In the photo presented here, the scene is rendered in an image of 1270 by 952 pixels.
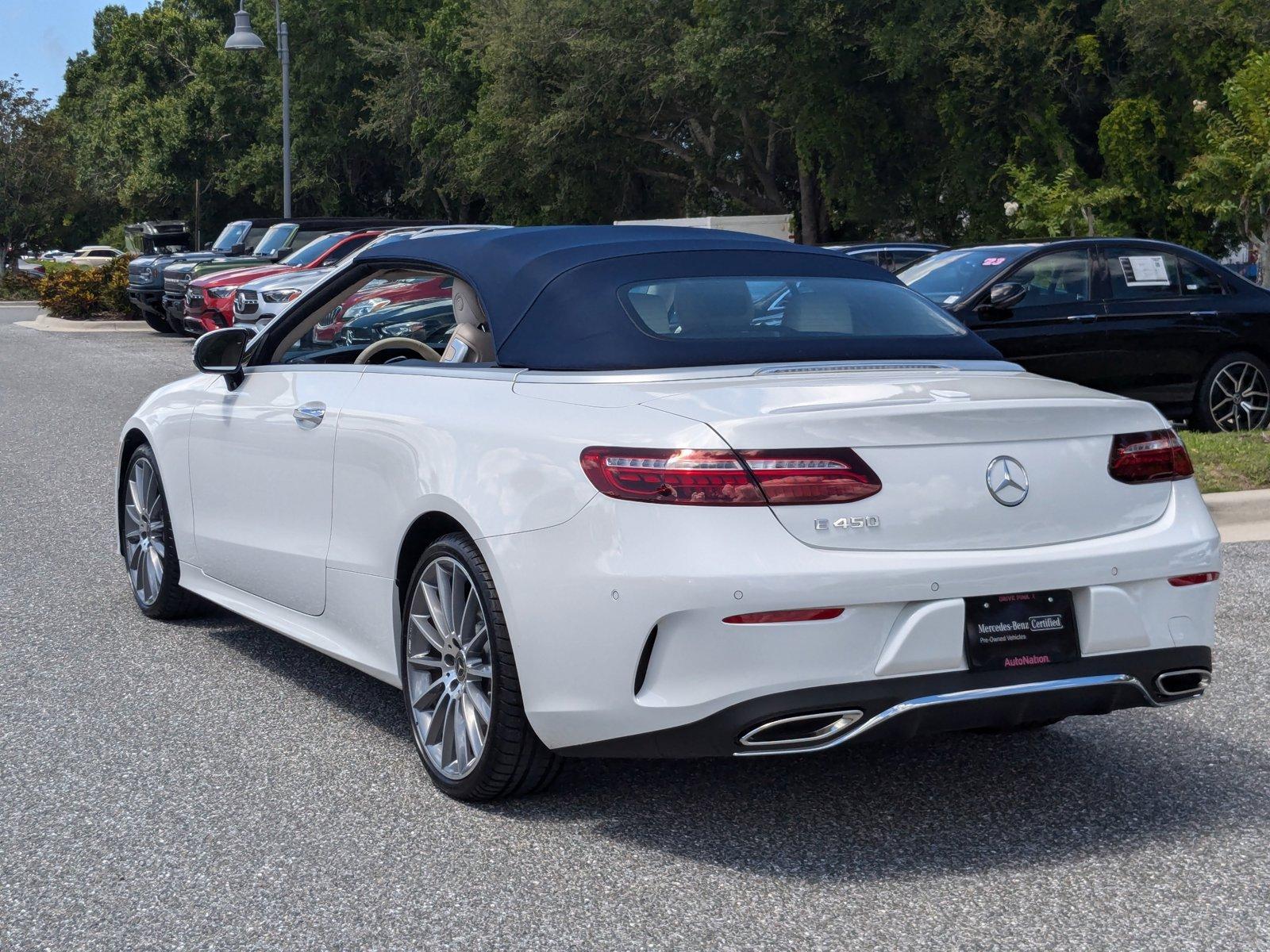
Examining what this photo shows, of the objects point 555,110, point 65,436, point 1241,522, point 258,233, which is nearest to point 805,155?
point 555,110

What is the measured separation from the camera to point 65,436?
14133 mm

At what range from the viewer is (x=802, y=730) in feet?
12.6

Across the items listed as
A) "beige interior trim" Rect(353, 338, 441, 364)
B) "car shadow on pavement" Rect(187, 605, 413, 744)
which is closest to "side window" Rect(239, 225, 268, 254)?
"car shadow on pavement" Rect(187, 605, 413, 744)

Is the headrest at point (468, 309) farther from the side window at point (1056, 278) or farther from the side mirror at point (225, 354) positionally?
the side window at point (1056, 278)

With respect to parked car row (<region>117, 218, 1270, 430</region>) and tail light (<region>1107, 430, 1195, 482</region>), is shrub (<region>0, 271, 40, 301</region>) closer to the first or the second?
parked car row (<region>117, 218, 1270, 430</region>)

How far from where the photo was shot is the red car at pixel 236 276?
61.4 ft

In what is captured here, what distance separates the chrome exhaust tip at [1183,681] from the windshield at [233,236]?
969 inches

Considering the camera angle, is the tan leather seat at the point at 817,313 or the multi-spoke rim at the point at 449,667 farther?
the tan leather seat at the point at 817,313

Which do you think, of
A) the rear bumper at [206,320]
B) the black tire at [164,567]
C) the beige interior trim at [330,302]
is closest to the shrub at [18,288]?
the rear bumper at [206,320]

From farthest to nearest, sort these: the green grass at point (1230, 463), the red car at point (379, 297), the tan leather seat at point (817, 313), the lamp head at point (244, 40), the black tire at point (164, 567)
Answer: the lamp head at point (244, 40) → the green grass at point (1230, 463) → the black tire at point (164, 567) → the red car at point (379, 297) → the tan leather seat at point (817, 313)

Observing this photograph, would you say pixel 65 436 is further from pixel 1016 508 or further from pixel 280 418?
pixel 1016 508

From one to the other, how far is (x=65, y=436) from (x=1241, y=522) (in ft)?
32.7

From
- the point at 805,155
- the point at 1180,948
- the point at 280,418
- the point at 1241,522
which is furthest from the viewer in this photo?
the point at 805,155

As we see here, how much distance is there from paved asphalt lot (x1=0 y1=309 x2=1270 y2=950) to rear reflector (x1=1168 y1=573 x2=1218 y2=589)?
2.19ft
